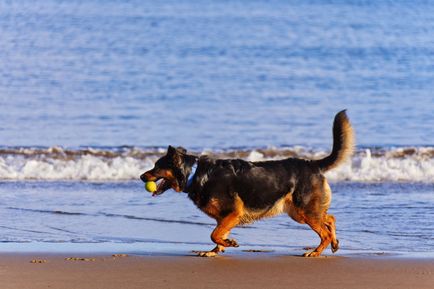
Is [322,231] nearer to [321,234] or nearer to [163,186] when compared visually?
[321,234]

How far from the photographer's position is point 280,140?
17266mm

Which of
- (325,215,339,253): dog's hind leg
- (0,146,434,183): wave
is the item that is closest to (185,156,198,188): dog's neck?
(325,215,339,253): dog's hind leg

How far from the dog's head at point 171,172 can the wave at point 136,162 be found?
3823 mm

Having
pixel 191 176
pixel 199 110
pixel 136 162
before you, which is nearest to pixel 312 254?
pixel 191 176

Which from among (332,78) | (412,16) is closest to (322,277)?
(332,78)

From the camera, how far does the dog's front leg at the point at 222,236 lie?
25.2 ft

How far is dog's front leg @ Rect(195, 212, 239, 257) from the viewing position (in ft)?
25.2

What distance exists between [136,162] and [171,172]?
622 cm

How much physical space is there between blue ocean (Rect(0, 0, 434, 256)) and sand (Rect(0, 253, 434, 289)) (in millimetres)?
545

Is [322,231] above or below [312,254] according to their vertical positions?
above

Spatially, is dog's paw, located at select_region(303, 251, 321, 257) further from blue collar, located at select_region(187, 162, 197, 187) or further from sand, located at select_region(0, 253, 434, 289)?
blue collar, located at select_region(187, 162, 197, 187)

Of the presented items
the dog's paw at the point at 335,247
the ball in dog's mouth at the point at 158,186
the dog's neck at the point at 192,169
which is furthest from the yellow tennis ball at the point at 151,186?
the dog's paw at the point at 335,247

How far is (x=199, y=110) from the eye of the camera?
72.7 ft

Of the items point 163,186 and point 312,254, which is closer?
point 312,254
